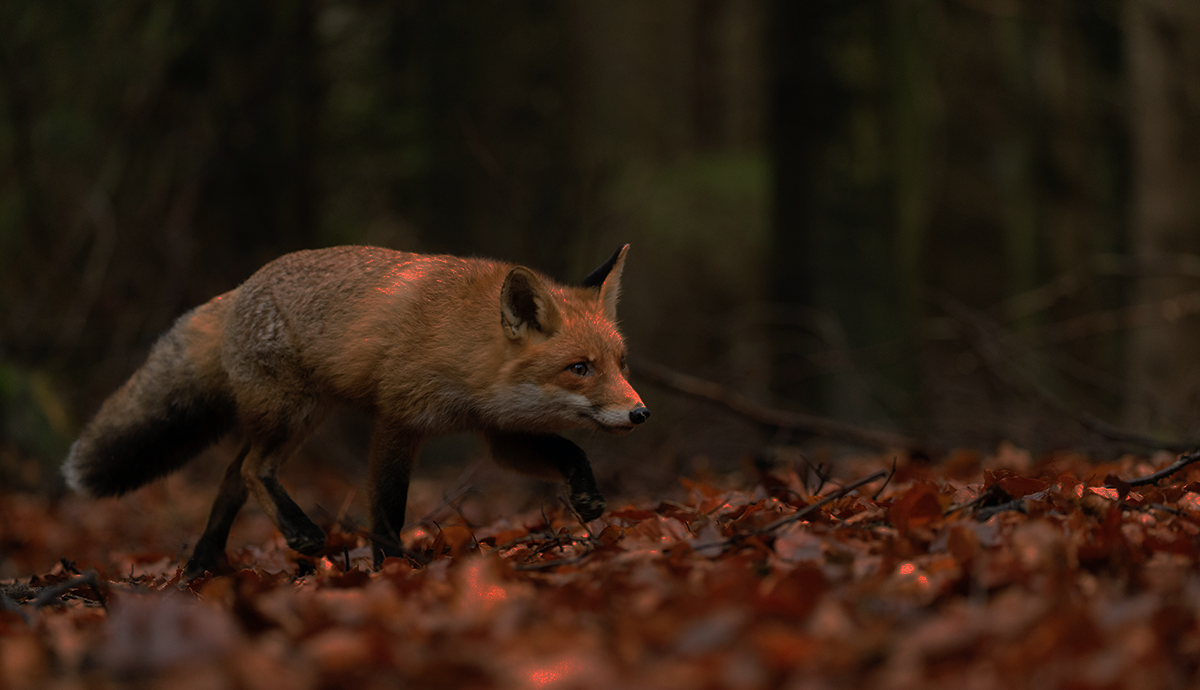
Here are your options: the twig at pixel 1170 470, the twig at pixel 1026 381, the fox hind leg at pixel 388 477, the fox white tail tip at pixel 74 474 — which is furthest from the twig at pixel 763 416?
the fox white tail tip at pixel 74 474

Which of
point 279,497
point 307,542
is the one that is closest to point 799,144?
point 279,497

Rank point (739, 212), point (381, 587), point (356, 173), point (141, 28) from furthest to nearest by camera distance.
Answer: point (739, 212)
point (356, 173)
point (141, 28)
point (381, 587)

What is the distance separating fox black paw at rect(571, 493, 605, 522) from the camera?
12.6ft

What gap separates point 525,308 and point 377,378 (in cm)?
73

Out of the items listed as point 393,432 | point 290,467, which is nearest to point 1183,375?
point 393,432

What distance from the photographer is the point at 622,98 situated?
17391 millimetres

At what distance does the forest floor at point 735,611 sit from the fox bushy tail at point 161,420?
1.03 metres

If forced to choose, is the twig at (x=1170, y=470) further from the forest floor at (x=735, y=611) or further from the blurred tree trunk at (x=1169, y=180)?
the blurred tree trunk at (x=1169, y=180)

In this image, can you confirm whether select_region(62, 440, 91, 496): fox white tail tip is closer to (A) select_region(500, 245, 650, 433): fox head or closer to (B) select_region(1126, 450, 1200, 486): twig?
(A) select_region(500, 245, 650, 433): fox head

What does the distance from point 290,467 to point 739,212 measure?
27.3ft

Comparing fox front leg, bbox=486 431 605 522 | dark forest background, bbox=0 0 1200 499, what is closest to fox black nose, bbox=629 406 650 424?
fox front leg, bbox=486 431 605 522

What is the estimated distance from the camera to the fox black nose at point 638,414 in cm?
370

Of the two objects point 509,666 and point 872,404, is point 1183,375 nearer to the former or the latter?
point 872,404

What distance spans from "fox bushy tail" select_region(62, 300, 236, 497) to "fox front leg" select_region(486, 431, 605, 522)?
55.1 inches
